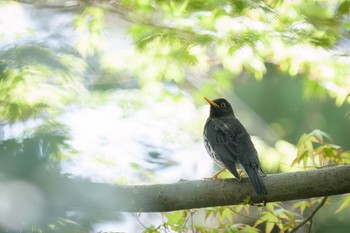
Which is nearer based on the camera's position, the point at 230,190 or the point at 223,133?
the point at 230,190

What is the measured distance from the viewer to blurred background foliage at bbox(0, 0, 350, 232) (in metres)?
1.57

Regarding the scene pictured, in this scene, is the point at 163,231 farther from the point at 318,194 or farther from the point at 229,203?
the point at 318,194

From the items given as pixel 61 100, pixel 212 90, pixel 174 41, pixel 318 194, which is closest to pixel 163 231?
pixel 318 194

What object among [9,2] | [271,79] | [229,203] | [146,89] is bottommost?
[229,203]

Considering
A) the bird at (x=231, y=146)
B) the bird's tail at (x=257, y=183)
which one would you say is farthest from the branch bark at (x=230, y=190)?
the bird at (x=231, y=146)

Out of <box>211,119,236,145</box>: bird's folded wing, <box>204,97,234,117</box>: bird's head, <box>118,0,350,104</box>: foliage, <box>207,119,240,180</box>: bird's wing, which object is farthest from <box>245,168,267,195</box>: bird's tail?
<box>204,97,234,117</box>: bird's head

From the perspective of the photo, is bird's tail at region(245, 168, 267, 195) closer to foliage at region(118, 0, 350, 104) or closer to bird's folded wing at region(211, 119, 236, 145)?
bird's folded wing at region(211, 119, 236, 145)

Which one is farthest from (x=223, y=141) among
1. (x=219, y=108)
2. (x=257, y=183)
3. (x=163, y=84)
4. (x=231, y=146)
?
(x=163, y=84)

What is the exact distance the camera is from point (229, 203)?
10.7ft

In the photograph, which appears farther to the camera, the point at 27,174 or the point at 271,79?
the point at 271,79

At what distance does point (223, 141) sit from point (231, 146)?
108 mm

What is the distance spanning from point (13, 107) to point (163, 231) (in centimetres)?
167

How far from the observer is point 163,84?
6066 mm

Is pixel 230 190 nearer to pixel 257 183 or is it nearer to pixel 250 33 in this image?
pixel 257 183
